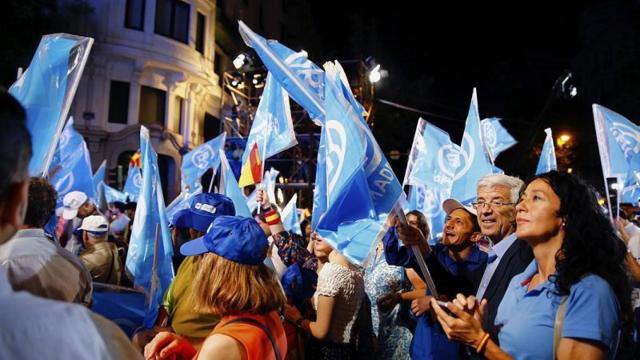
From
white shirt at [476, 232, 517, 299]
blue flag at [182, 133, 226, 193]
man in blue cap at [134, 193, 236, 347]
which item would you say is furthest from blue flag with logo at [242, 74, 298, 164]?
blue flag at [182, 133, 226, 193]

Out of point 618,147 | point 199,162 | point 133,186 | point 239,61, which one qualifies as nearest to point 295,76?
point 618,147

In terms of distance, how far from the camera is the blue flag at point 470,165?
244 inches

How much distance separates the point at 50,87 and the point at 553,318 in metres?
3.75

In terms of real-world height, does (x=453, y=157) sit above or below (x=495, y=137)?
below

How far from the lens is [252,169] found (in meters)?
5.91

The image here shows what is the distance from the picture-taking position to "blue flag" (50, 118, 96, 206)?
6984 mm

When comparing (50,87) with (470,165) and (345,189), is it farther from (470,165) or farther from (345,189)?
(470,165)

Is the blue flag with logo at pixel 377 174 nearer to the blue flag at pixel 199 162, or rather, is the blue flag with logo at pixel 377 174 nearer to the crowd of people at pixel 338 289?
the crowd of people at pixel 338 289

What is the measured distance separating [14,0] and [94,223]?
16.0m

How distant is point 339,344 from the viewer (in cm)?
384

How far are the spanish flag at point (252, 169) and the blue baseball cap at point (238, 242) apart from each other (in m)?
3.28

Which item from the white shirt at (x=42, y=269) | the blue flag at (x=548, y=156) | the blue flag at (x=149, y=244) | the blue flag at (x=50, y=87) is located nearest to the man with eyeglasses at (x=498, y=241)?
the white shirt at (x=42, y=269)

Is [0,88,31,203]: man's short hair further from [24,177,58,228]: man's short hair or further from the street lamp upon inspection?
the street lamp

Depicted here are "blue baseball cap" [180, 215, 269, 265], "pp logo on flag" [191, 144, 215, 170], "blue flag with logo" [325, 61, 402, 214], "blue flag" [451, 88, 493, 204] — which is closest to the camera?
"blue baseball cap" [180, 215, 269, 265]
